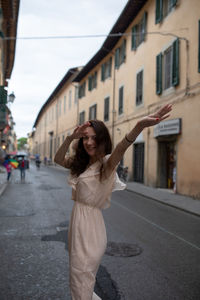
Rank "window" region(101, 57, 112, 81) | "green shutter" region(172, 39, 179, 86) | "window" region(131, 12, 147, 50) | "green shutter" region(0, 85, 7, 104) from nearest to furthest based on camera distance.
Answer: "green shutter" region(0, 85, 7, 104), "green shutter" region(172, 39, 179, 86), "window" region(131, 12, 147, 50), "window" region(101, 57, 112, 81)

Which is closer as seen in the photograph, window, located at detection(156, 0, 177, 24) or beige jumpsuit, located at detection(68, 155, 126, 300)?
beige jumpsuit, located at detection(68, 155, 126, 300)

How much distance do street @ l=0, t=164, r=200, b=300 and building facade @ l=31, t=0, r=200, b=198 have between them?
549 centimetres

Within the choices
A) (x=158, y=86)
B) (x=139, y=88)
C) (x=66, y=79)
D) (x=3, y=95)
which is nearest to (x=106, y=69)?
(x=139, y=88)

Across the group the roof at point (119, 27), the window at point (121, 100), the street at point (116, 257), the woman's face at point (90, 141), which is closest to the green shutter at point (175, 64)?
the roof at point (119, 27)

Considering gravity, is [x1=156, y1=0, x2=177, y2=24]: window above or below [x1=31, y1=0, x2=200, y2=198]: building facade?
above

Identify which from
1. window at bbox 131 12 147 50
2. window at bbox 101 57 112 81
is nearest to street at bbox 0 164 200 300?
window at bbox 131 12 147 50

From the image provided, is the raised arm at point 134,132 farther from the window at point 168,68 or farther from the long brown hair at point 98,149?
the window at point 168,68

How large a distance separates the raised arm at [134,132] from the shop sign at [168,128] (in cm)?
1187

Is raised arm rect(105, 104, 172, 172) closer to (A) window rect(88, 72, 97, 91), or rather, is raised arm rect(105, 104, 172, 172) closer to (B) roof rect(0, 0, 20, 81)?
(B) roof rect(0, 0, 20, 81)

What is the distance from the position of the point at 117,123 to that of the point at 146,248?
58.5 ft

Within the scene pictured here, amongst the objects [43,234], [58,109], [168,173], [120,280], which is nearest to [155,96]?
[168,173]

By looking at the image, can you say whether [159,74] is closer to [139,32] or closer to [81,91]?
[139,32]

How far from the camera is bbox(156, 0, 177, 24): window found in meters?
15.3

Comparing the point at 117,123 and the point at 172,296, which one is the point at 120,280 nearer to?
the point at 172,296
